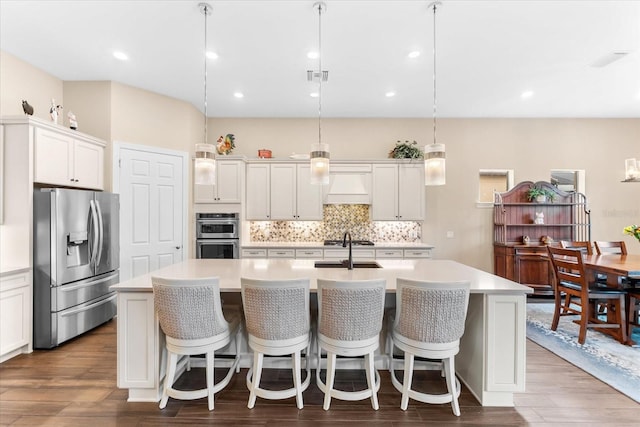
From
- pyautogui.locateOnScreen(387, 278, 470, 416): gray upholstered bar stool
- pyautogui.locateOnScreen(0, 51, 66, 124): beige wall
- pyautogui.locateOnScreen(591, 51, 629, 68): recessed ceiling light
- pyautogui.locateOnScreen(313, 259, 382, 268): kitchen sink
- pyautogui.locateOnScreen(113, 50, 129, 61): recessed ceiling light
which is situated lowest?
pyautogui.locateOnScreen(387, 278, 470, 416): gray upholstered bar stool

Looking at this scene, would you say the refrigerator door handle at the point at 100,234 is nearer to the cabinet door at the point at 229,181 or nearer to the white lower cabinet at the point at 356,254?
the cabinet door at the point at 229,181

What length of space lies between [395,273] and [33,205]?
12.1ft

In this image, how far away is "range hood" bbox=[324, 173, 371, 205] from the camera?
204 inches

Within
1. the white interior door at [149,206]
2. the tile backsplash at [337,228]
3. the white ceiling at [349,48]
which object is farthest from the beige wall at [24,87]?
the tile backsplash at [337,228]

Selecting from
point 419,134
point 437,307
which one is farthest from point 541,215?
point 437,307

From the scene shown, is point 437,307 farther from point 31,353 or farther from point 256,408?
point 31,353

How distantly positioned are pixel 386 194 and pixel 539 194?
2579mm

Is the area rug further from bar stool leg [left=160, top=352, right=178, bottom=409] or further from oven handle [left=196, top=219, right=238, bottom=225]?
oven handle [left=196, top=219, right=238, bottom=225]

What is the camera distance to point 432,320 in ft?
6.98

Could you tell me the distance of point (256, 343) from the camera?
7.41 ft

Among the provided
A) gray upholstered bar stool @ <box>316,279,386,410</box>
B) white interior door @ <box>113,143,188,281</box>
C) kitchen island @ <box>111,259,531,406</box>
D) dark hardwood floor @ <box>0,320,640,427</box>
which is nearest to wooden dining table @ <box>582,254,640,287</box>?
dark hardwood floor @ <box>0,320,640,427</box>

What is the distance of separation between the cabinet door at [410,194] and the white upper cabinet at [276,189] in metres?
1.38

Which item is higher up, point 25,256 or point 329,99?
point 329,99

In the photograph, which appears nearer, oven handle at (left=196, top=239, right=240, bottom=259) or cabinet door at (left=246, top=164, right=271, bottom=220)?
oven handle at (left=196, top=239, right=240, bottom=259)
